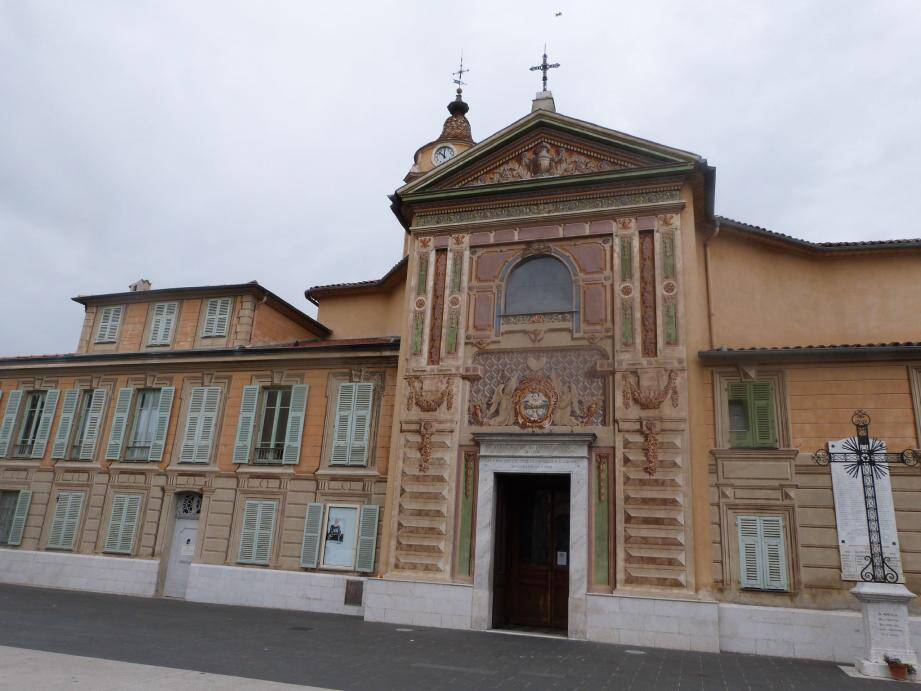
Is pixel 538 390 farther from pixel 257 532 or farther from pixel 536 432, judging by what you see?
pixel 257 532

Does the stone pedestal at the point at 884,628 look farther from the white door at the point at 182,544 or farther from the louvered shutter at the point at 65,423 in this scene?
the louvered shutter at the point at 65,423

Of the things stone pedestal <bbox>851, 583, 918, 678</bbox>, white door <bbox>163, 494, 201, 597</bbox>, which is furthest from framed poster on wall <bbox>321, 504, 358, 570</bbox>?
stone pedestal <bbox>851, 583, 918, 678</bbox>

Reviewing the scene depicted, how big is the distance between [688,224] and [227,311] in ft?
44.1

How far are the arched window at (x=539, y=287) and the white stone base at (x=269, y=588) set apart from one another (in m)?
7.11

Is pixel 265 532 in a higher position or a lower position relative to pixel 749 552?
lower

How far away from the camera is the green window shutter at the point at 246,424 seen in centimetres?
1772

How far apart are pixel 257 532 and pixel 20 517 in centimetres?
792

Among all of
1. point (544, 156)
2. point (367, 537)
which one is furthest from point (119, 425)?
point (544, 156)

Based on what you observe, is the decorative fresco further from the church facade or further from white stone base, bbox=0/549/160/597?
white stone base, bbox=0/549/160/597

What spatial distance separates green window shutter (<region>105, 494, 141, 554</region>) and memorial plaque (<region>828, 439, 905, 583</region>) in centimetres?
1647

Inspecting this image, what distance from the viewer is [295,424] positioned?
17438 millimetres

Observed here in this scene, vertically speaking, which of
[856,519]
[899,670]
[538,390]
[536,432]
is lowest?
[899,670]

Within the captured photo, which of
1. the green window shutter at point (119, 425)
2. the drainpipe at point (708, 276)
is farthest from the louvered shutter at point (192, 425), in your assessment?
the drainpipe at point (708, 276)

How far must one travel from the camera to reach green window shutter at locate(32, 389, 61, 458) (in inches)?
793
